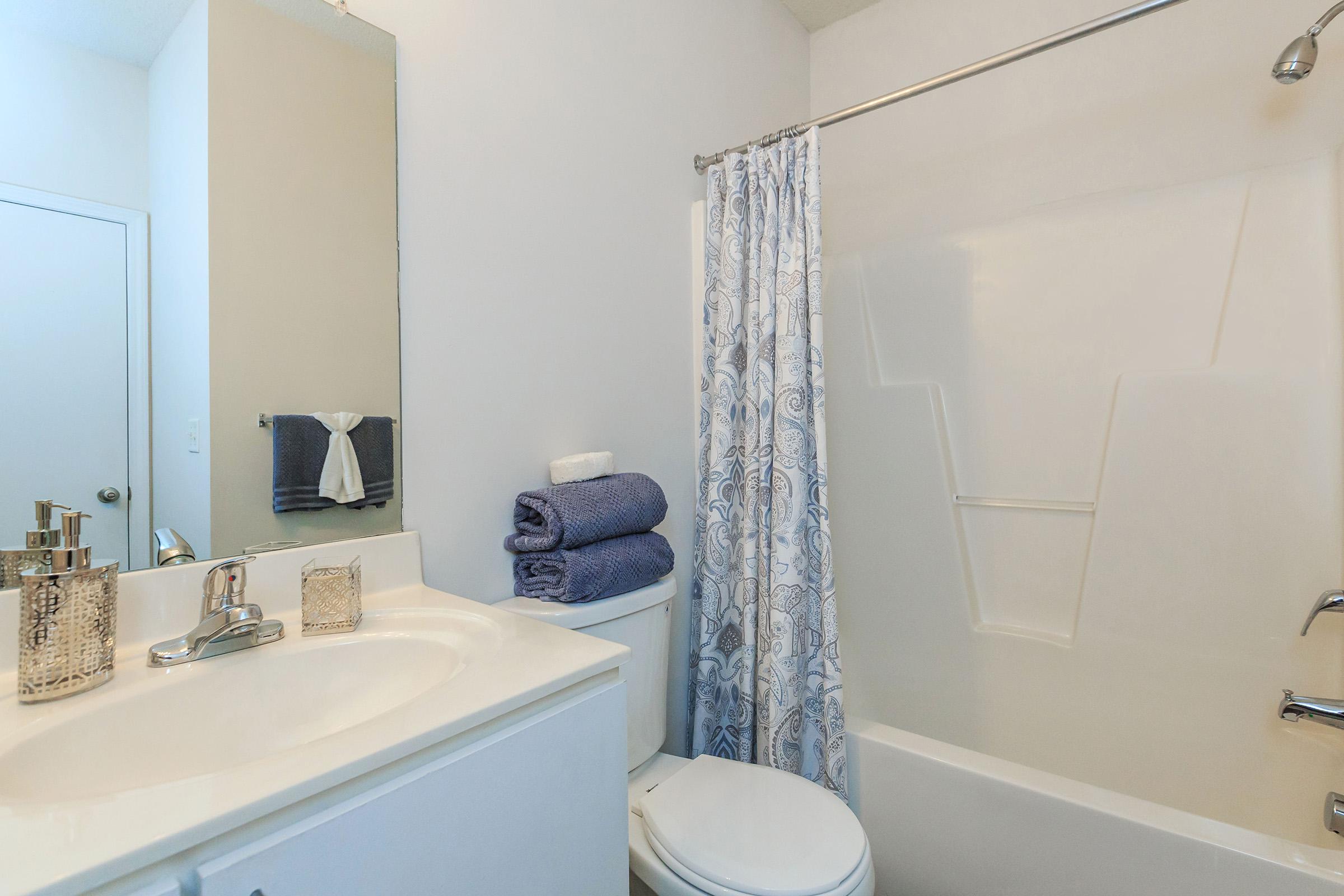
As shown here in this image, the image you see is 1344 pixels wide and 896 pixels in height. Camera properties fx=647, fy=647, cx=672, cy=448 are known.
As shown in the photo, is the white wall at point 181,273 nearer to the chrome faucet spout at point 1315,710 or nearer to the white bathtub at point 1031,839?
the white bathtub at point 1031,839

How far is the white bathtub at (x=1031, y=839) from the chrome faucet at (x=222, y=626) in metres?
1.11

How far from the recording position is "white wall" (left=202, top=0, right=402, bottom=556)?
917 mm

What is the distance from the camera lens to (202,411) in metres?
0.89

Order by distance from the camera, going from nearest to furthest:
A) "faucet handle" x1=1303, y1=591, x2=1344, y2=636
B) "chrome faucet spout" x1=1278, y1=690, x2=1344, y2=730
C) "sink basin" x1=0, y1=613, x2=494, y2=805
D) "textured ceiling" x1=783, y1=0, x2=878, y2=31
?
"sink basin" x1=0, y1=613, x2=494, y2=805
"chrome faucet spout" x1=1278, y1=690, x2=1344, y2=730
"faucet handle" x1=1303, y1=591, x2=1344, y2=636
"textured ceiling" x1=783, y1=0, x2=878, y2=31

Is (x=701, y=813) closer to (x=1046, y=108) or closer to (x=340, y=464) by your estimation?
(x=340, y=464)

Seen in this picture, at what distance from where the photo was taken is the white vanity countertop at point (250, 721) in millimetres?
446

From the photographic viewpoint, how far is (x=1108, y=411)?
5.18 ft

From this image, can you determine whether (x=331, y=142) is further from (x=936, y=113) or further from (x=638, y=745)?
(x=936, y=113)

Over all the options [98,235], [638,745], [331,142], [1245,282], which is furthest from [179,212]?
[1245,282]

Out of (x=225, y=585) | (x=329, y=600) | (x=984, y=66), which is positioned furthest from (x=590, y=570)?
(x=984, y=66)

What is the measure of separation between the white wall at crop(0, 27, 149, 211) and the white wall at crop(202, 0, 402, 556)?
0.09 meters

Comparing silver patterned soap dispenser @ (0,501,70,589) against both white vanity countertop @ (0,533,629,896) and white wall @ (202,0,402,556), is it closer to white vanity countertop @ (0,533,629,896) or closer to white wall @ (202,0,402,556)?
white vanity countertop @ (0,533,629,896)

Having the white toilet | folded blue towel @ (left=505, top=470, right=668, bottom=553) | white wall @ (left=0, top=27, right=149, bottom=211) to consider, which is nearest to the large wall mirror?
white wall @ (left=0, top=27, right=149, bottom=211)

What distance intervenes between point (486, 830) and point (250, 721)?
0.34 metres
